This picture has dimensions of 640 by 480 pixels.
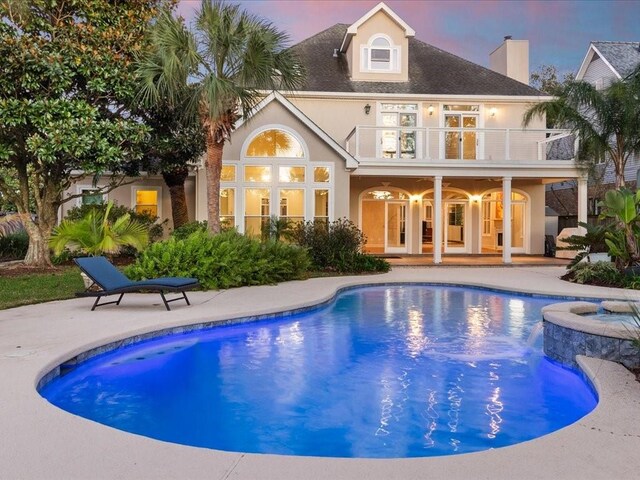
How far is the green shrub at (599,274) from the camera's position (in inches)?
548

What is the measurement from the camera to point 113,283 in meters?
9.83

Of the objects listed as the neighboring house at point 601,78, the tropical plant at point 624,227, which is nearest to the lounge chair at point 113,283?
the tropical plant at point 624,227

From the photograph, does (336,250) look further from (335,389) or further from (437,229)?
(335,389)

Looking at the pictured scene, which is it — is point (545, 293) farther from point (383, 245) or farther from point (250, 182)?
point (383, 245)

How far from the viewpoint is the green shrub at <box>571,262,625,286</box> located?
13914mm

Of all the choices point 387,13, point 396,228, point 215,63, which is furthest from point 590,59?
point 215,63

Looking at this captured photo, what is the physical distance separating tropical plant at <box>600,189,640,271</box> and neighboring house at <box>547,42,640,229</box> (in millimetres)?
12269

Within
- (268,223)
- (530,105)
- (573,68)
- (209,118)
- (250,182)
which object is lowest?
(268,223)

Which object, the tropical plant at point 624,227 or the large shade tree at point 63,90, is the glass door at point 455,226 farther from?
the large shade tree at point 63,90

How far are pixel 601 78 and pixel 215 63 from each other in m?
22.6

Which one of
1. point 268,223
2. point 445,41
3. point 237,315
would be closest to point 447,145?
point 268,223

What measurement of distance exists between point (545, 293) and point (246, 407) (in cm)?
895

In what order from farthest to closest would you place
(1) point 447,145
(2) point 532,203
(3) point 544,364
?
(2) point 532,203 → (1) point 447,145 → (3) point 544,364

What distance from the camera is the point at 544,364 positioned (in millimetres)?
7164
